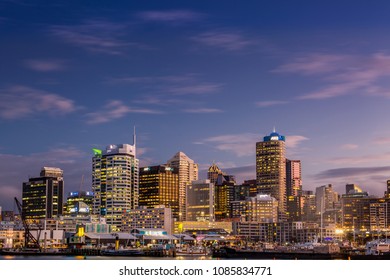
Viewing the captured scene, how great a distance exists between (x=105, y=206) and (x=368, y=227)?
45.0 meters

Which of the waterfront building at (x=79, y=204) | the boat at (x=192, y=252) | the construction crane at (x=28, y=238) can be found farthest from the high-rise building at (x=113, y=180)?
the boat at (x=192, y=252)

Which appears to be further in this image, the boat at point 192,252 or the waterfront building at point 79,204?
the waterfront building at point 79,204

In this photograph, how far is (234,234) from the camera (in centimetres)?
12075

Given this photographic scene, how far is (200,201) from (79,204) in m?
23.6

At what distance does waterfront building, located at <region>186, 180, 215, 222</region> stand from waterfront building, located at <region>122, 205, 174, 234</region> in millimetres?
9758

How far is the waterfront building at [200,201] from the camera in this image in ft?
418

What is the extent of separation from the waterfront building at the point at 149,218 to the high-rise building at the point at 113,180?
2.45m

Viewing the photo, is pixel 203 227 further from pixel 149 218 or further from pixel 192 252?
pixel 192 252

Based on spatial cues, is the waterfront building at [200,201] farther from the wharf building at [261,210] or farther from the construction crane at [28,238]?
the construction crane at [28,238]

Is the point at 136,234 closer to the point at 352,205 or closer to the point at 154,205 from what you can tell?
the point at 154,205

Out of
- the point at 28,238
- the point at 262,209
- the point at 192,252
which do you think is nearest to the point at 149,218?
the point at 262,209

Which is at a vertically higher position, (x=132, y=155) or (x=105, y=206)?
(x=132, y=155)
